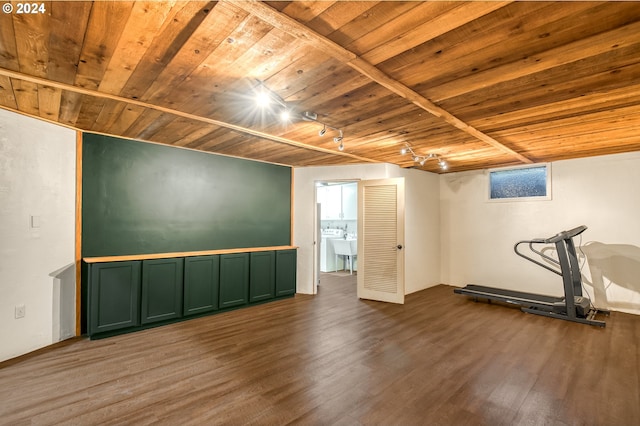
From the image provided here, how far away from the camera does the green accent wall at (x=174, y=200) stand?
3.71 metres

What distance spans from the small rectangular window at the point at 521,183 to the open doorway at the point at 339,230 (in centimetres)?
323

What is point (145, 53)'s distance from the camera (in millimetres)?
1922

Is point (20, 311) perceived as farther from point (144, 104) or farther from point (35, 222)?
point (144, 104)

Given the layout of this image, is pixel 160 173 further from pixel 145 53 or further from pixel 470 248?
pixel 470 248

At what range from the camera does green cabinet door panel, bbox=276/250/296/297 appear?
5170 mm

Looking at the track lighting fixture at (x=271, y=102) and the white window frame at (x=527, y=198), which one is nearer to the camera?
the track lighting fixture at (x=271, y=102)

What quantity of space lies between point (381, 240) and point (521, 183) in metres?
2.92

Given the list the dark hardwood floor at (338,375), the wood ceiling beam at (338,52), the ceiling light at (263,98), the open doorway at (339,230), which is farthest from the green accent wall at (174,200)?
the wood ceiling beam at (338,52)

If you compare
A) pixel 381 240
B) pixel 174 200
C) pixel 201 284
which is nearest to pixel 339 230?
pixel 381 240

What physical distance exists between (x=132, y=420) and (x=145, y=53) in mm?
2446

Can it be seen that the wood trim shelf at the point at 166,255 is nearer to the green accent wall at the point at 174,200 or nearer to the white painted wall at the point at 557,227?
the green accent wall at the point at 174,200

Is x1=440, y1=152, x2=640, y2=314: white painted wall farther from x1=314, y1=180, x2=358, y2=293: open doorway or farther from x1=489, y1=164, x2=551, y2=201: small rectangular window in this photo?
x1=314, y1=180, x2=358, y2=293: open doorway

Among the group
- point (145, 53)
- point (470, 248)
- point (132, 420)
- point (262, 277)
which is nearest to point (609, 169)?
point (470, 248)

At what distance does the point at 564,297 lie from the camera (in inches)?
178
